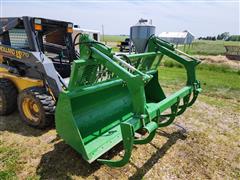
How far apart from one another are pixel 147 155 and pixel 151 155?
65 mm

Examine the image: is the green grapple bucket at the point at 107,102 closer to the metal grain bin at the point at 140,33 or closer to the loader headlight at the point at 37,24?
the loader headlight at the point at 37,24

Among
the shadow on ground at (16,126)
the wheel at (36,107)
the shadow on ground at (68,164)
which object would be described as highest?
the wheel at (36,107)

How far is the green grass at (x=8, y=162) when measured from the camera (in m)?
3.10

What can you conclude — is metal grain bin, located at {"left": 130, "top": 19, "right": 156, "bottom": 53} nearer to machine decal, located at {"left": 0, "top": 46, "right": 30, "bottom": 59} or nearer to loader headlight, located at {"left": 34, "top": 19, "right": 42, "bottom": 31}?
loader headlight, located at {"left": 34, "top": 19, "right": 42, "bottom": 31}

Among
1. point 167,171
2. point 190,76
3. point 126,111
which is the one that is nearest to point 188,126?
point 190,76

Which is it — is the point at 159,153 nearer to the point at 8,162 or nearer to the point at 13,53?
the point at 8,162

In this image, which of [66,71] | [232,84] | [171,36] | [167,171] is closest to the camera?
[167,171]

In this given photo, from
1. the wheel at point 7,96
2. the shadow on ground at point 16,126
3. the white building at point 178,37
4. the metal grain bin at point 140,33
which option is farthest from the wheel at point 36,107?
the white building at point 178,37

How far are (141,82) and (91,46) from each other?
91cm

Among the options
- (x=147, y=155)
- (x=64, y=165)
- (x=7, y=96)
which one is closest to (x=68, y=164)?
(x=64, y=165)

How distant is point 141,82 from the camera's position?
9.05ft

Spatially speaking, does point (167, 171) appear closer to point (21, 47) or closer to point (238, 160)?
point (238, 160)

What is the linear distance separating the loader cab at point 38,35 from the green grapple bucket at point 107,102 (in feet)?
4.88

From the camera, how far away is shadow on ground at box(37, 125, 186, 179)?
313 cm
